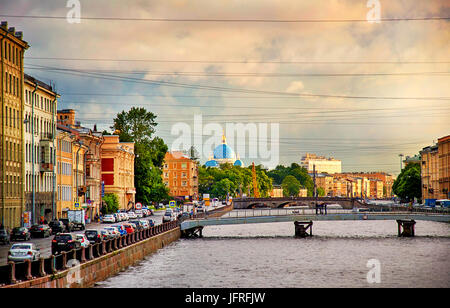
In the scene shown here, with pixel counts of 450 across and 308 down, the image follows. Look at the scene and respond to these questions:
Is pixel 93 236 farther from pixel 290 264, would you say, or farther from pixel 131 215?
pixel 131 215

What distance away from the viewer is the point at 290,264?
69.0 m

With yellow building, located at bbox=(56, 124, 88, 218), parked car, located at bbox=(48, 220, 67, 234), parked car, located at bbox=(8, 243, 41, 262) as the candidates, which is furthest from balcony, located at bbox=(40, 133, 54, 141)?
parked car, located at bbox=(8, 243, 41, 262)

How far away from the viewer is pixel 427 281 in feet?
188

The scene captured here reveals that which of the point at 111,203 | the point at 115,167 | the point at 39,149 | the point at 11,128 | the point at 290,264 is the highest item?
the point at 11,128

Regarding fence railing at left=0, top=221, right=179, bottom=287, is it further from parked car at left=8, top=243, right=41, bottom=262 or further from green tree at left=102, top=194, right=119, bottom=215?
green tree at left=102, top=194, right=119, bottom=215

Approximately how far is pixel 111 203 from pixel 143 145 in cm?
2489

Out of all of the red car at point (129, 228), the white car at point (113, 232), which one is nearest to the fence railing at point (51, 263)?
the white car at point (113, 232)

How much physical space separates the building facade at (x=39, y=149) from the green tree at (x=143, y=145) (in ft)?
172

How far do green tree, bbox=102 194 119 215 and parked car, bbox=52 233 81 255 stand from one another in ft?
239

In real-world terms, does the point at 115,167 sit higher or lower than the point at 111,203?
higher

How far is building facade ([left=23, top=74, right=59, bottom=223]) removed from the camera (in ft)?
302

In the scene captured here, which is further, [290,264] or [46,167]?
[46,167]

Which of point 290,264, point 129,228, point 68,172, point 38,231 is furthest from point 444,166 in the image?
point 38,231

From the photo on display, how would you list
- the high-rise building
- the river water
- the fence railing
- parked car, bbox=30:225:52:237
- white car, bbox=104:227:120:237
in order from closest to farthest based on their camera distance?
the fence railing
the river water
white car, bbox=104:227:120:237
parked car, bbox=30:225:52:237
the high-rise building
